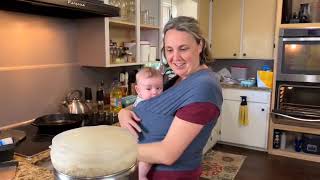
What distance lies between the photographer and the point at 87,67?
7.39ft

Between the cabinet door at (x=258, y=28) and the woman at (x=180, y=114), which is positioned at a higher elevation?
the cabinet door at (x=258, y=28)

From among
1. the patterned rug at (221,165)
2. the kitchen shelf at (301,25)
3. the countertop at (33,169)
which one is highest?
the kitchen shelf at (301,25)

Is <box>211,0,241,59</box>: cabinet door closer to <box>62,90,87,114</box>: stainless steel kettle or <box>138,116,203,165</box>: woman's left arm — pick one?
<box>62,90,87,114</box>: stainless steel kettle

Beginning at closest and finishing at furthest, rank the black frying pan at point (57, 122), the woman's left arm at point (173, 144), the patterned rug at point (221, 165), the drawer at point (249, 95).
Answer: the woman's left arm at point (173, 144) < the black frying pan at point (57, 122) < the patterned rug at point (221, 165) < the drawer at point (249, 95)

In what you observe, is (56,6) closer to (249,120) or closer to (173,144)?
(173,144)

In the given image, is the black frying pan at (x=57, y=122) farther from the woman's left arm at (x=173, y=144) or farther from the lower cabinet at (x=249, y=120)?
the lower cabinet at (x=249, y=120)

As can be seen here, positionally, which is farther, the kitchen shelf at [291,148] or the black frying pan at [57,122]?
the kitchen shelf at [291,148]

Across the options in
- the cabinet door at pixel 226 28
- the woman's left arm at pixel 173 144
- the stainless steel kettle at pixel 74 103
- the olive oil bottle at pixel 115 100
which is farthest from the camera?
the cabinet door at pixel 226 28

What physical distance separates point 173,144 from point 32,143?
100 cm

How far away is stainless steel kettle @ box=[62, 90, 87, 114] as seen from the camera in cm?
194

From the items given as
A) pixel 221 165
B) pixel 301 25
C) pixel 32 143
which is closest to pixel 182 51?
pixel 32 143

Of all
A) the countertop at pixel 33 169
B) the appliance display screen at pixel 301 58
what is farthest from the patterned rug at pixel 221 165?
the countertop at pixel 33 169

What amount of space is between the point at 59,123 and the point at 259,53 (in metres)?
2.85

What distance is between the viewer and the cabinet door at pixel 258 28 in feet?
11.5
